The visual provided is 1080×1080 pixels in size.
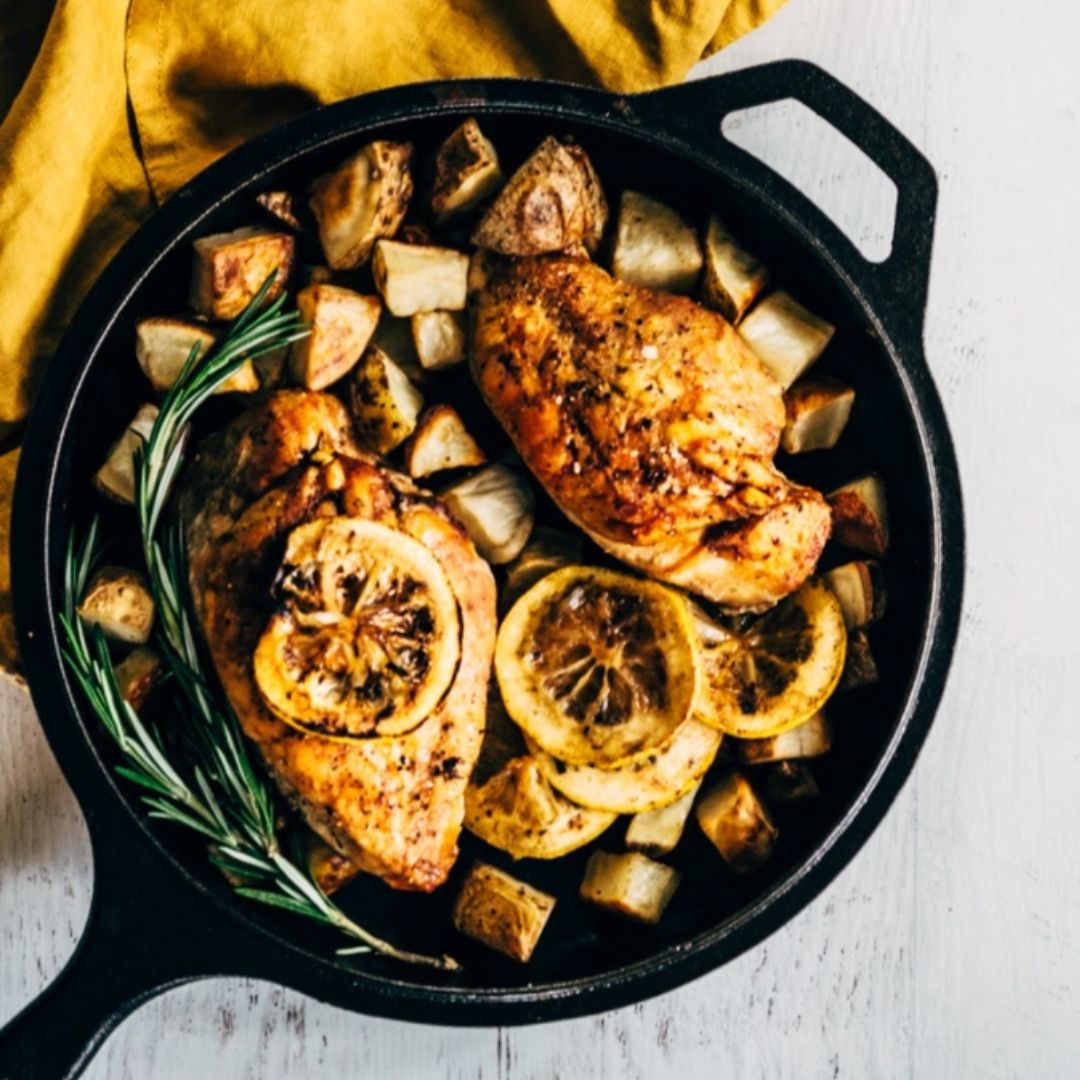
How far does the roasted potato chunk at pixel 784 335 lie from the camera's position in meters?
2.15

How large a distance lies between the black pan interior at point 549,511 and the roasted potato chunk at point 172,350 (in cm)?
6

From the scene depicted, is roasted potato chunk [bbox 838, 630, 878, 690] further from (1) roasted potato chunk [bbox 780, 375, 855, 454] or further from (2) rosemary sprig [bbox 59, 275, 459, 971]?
(2) rosemary sprig [bbox 59, 275, 459, 971]

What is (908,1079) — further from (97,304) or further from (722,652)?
(97,304)

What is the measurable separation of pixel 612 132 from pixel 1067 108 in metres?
1.01

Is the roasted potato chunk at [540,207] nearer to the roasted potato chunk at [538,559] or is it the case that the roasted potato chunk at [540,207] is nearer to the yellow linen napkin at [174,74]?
the yellow linen napkin at [174,74]

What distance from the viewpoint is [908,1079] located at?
8.24 ft

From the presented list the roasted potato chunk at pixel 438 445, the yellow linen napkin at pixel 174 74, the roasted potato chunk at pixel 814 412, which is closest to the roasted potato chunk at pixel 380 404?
the roasted potato chunk at pixel 438 445

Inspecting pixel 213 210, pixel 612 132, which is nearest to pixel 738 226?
pixel 612 132

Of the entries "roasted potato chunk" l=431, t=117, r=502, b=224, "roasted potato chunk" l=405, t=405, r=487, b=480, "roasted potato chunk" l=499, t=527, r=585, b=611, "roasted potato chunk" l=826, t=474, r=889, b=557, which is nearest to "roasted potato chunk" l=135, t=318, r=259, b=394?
"roasted potato chunk" l=405, t=405, r=487, b=480

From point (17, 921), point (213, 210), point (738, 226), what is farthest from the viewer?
point (17, 921)

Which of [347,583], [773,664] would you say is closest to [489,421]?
[347,583]

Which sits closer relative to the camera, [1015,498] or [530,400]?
[530,400]

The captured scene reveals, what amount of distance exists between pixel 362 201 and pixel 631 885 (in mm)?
1224

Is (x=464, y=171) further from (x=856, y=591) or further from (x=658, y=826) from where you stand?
(x=658, y=826)
